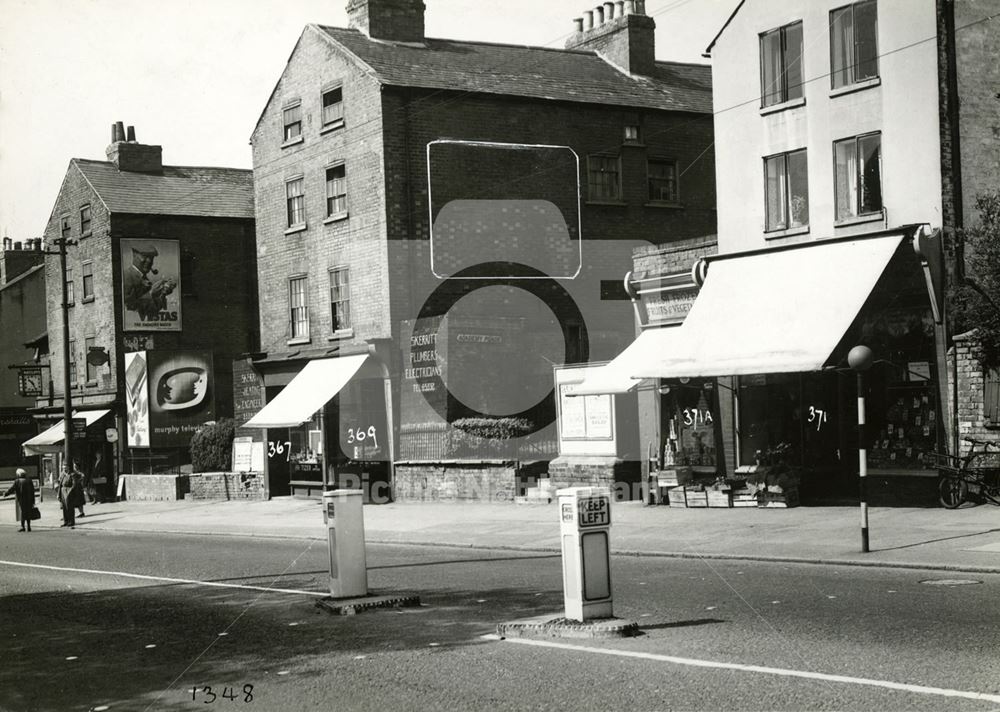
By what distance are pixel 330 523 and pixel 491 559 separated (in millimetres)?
5181

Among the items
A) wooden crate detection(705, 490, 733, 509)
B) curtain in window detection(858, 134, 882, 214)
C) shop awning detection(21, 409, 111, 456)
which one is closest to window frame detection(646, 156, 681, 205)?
curtain in window detection(858, 134, 882, 214)

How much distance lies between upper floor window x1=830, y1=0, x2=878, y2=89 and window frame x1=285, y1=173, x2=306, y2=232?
682 inches

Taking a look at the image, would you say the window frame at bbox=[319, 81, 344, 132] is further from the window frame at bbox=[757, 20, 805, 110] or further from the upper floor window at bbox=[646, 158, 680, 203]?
the window frame at bbox=[757, 20, 805, 110]

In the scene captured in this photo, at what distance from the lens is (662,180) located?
35062 millimetres

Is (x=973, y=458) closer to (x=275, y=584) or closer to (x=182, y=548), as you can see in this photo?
(x=275, y=584)

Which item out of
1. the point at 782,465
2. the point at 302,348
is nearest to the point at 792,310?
the point at 782,465

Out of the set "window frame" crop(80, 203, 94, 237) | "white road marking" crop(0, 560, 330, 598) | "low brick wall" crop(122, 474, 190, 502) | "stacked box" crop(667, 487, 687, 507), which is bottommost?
"low brick wall" crop(122, 474, 190, 502)

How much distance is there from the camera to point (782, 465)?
21859 mm

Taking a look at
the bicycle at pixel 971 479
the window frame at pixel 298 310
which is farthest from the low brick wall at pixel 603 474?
the window frame at pixel 298 310

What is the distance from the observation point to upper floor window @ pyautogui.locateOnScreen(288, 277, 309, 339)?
3559cm

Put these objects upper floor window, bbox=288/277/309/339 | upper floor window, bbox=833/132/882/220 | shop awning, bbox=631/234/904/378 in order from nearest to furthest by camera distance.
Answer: shop awning, bbox=631/234/904/378
upper floor window, bbox=833/132/882/220
upper floor window, bbox=288/277/309/339

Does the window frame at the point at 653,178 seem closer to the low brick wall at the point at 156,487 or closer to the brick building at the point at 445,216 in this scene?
the brick building at the point at 445,216

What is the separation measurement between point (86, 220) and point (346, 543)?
37.6 metres

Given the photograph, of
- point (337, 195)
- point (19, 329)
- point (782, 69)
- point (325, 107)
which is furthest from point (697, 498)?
point (19, 329)
